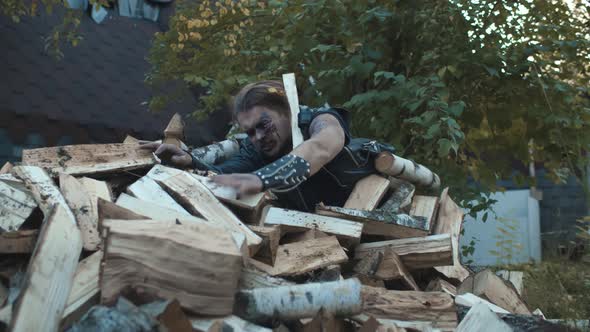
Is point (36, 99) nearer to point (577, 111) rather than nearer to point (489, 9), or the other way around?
point (489, 9)

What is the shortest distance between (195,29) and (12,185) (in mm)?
3448

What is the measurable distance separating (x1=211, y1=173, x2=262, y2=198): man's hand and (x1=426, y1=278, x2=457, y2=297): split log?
849 millimetres

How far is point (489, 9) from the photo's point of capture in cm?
428

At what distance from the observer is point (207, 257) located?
1.67 m

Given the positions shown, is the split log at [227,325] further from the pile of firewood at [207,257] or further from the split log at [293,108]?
the split log at [293,108]

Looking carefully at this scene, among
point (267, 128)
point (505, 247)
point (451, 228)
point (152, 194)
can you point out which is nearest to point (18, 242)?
point (152, 194)

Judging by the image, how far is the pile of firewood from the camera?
5.49 ft

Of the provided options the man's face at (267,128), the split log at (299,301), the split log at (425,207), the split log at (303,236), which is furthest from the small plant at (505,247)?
the split log at (299,301)

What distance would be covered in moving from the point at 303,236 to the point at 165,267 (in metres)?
0.88

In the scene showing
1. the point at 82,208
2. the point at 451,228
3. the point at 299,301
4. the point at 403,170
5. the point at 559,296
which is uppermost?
the point at 403,170

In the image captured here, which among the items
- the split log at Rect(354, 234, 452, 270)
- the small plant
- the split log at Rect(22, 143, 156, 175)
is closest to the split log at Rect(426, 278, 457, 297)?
the split log at Rect(354, 234, 452, 270)

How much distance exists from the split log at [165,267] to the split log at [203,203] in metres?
0.46

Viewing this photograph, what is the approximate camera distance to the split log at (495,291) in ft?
8.60

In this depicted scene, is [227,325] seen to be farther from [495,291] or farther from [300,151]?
[495,291]
